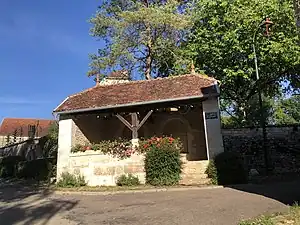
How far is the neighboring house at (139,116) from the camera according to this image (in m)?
13.4

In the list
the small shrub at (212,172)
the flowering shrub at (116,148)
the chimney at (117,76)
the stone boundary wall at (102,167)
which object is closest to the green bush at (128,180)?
the stone boundary wall at (102,167)

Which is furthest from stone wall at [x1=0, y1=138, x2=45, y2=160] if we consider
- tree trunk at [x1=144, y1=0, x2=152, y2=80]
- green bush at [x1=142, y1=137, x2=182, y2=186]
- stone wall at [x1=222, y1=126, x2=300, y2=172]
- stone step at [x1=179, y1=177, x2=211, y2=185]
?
stone step at [x1=179, y1=177, x2=211, y2=185]

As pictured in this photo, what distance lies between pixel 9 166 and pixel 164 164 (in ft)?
50.8

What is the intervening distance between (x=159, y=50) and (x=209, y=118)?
10.5m

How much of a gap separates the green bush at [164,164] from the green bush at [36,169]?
24.1 ft

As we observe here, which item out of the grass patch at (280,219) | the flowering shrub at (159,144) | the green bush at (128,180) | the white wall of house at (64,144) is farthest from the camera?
the white wall of house at (64,144)

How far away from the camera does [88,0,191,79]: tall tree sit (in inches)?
803

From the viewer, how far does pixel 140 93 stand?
15.3 metres

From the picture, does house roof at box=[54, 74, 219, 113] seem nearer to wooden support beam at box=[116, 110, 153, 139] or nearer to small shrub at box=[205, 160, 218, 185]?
wooden support beam at box=[116, 110, 153, 139]

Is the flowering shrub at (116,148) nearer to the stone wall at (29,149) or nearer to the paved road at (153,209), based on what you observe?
the paved road at (153,209)

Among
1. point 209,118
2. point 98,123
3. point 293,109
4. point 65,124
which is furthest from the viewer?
point 293,109

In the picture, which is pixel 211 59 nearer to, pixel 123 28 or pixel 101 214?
pixel 123 28

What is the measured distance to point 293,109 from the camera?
45.7 m

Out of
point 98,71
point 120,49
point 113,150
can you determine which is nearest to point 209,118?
point 113,150
